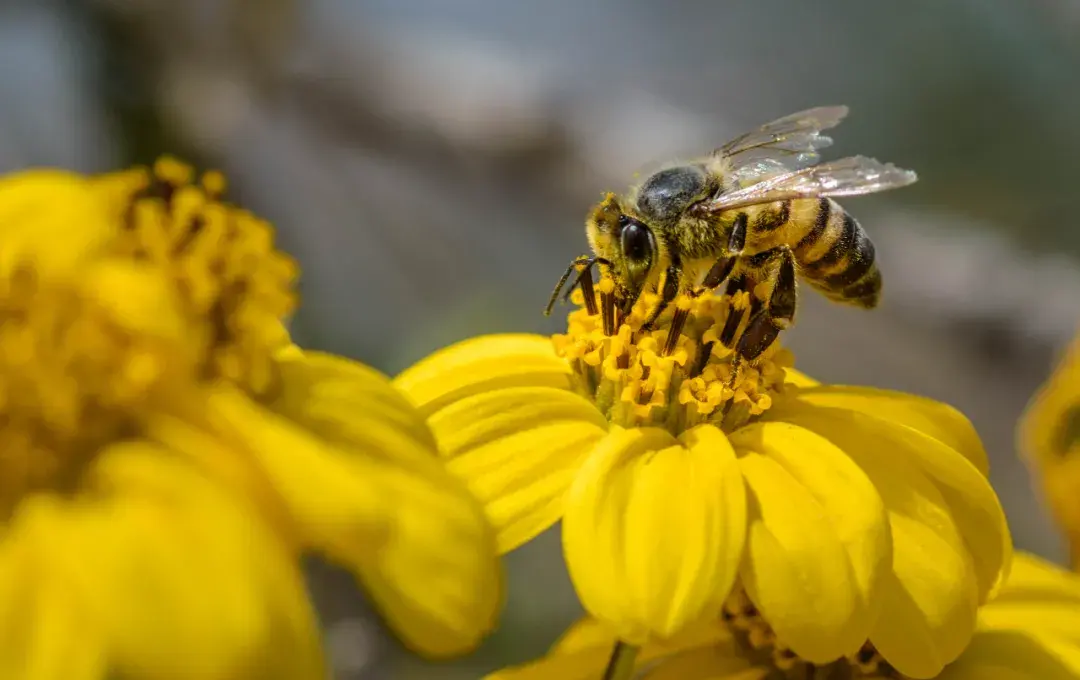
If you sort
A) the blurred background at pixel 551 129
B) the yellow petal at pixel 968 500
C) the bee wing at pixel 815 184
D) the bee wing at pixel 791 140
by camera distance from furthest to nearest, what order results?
the blurred background at pixel 551 129, the bee wing at pixel 791 140, the bee wing at pixel 815 184, the yellow petal at pixel 968 500

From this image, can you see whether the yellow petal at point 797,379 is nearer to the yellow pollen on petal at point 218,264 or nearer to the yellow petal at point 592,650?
the yellow petal at point 592,650

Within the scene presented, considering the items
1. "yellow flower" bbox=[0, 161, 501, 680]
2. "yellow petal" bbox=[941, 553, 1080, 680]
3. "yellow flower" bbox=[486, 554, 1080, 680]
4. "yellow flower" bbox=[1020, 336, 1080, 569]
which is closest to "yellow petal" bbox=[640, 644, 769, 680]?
"yellow flower" bbox=[486, 554, 1080, 680]

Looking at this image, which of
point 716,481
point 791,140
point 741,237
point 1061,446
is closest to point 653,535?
point 716,481

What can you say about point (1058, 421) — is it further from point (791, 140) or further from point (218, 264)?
point (218, 264)

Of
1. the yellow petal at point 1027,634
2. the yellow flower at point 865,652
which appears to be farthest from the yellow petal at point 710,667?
the yellow petal at point 1027,634

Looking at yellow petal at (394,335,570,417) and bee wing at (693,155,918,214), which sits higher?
bee wing at (693,155,918,214)

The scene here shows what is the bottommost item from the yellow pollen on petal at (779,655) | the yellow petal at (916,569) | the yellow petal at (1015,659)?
the yellow pollen on petal at (779,655)

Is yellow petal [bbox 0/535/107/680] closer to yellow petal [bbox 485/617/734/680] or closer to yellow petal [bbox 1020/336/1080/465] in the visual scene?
yellow petal [bbox 485/617/734/680]
